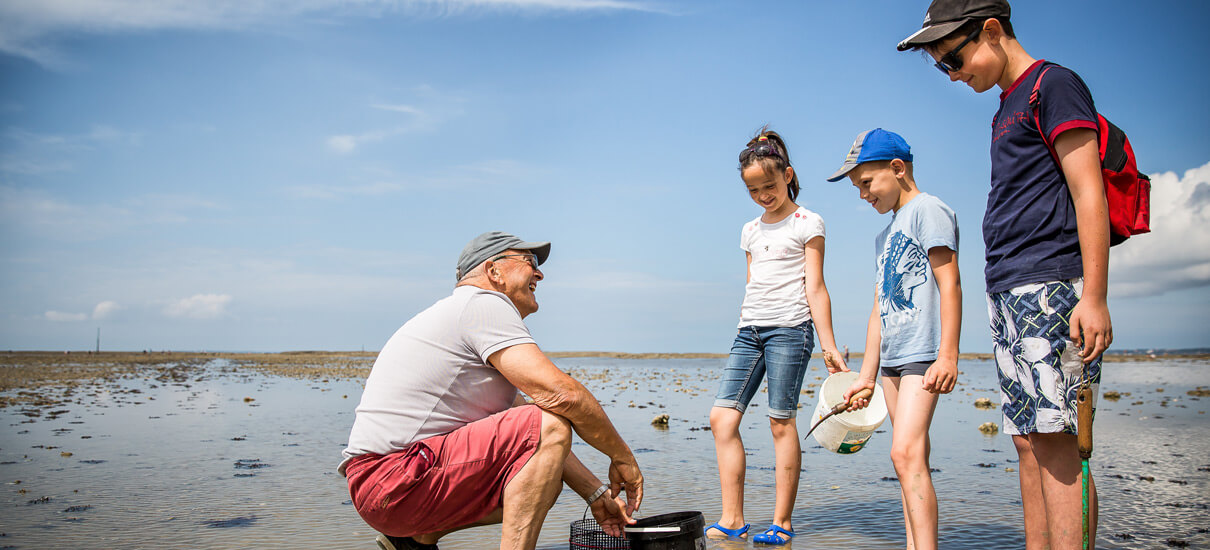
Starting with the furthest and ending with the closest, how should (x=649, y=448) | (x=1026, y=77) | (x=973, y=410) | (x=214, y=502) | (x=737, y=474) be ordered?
(x=973, y=410) → (x=649, y=448) → (x=214, y=502) → (x=737, y=474) → (x=1026, y=77)

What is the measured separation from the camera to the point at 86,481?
527cm

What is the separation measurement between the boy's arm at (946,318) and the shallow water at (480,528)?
47.4 inches

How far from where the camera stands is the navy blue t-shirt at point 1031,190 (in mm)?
2314

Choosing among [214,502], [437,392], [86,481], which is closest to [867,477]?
[437,392]

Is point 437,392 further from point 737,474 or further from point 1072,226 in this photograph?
point 1072,226

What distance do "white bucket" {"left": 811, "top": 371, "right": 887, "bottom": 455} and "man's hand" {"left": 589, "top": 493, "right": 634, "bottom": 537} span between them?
4.14 feet

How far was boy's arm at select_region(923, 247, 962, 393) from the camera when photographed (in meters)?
2.89

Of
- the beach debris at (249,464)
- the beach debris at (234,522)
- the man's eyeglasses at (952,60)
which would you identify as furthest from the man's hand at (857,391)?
the beach debris at (249,464)

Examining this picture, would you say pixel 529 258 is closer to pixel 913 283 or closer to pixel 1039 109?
pixel 913 283

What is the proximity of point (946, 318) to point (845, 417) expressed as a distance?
→ 2.95 ft

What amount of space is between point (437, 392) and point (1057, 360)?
221 centimetres

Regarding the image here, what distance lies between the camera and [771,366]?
402 cm

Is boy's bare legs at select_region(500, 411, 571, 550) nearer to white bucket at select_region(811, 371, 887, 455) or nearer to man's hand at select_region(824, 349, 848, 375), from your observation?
white bucket at select_region(811, 371, 887, 455)

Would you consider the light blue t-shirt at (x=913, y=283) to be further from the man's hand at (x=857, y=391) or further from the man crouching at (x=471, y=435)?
the man crouching at (x=471, y=435)
